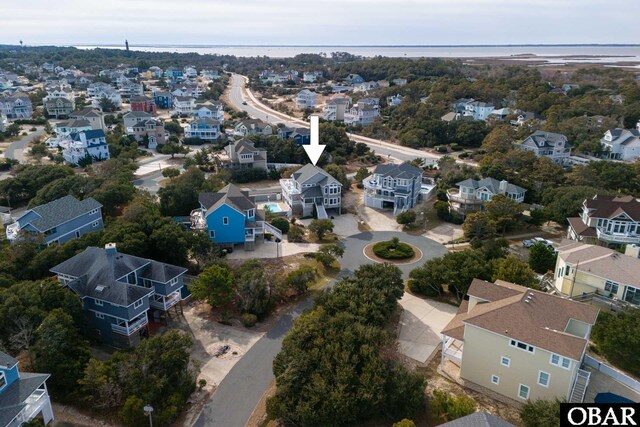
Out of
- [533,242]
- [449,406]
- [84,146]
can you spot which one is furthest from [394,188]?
[84,146]

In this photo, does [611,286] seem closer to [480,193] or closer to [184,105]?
[480,193]

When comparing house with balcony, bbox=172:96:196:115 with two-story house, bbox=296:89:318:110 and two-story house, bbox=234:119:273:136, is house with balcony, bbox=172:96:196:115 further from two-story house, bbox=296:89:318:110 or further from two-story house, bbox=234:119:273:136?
two-story house, bbox=234:119:273:136

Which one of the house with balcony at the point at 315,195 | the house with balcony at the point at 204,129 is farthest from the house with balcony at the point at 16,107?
the house with balcony at the point at 315,195

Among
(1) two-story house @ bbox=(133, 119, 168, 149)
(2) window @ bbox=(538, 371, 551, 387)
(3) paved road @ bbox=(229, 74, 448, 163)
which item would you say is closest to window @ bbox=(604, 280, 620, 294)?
(2) window @ bbox=(538, 371, 551, 387)

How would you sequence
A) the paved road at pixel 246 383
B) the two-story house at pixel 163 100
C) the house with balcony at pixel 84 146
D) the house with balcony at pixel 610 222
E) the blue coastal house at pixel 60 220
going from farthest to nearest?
1. the two-story house at pixel 163 100
2. the house with balcony at pixel 84 146
3. the house with balcony at pixel 610 222
4. the blue coastal house at pixel 60 220
5. the paved road at pixel 246 383

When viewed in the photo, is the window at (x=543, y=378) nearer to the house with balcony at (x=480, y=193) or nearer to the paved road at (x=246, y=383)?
the paved road at (x=246, y=383)
